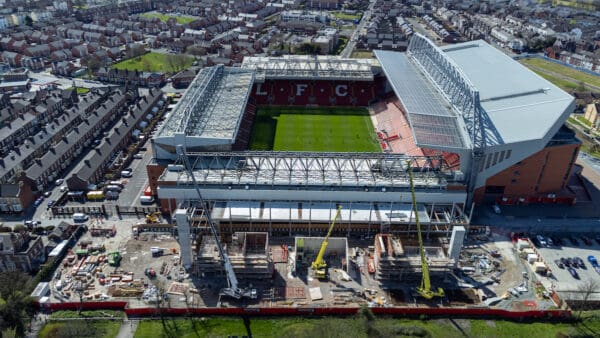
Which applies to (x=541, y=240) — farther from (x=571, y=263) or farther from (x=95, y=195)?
(x=95, y=195)

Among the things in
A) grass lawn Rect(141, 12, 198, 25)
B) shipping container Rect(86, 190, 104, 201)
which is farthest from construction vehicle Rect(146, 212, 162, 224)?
grass lawn Rect(141, 12, 198, 25)

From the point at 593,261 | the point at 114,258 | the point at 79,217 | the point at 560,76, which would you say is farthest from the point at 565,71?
the point at 79,217

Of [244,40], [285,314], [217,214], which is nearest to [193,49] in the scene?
[244,40]

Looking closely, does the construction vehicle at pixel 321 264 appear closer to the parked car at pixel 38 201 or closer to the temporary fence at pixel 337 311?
the temporary fence at pixel 337 311

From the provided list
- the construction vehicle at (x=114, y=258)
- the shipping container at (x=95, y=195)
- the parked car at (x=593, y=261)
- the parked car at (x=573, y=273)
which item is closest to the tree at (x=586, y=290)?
the parked car at (x=573, y=273)

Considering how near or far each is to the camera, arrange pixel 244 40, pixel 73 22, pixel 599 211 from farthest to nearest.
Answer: pixel 73 22 → pixel 244 40 → pixel 599 211

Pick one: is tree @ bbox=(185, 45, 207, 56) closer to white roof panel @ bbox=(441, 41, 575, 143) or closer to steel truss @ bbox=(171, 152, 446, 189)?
steel truss @ bbox=(171, 152, 446, 189)

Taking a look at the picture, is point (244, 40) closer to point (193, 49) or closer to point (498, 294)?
point (193, 49)
